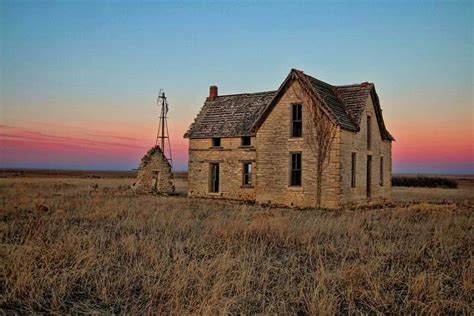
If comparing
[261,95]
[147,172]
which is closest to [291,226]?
[261,95]

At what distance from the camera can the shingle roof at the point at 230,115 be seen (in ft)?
84.8

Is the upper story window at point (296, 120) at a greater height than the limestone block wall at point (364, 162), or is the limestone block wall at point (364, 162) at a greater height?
the upper story window at point (296, 120)

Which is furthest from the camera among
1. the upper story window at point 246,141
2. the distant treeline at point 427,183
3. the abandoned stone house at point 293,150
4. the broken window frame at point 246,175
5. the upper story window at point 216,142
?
the distant treeline at point 427,183

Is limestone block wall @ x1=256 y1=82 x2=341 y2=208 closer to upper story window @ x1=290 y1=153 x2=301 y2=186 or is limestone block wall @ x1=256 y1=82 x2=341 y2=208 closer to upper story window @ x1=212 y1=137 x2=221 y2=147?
upper story window @ x1=290 y1=153 x2=301 y2=186

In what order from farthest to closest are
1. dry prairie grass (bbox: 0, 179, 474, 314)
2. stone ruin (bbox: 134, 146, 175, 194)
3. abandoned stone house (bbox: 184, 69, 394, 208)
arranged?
stone ruin (bbox: 134, 146, 175, 194) < abandoned stone house (bbox: 184, 69, 394, 208) < dry prairie grass (bbox: 0, 179, 474, 314)

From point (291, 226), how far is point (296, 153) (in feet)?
33.1

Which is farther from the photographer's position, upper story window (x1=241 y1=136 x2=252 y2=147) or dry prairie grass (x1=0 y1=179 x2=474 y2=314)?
upper story window (x1=241 y1=136 x2=252 y2=147)

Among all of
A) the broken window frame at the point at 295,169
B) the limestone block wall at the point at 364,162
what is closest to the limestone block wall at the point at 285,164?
the broken window frame at the point at 295,169

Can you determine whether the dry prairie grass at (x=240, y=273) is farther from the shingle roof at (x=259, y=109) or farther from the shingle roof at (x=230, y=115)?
the shingle roof at (x=230, y=115)

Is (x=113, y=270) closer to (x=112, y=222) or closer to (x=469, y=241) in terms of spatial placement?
(x=112, y=222)

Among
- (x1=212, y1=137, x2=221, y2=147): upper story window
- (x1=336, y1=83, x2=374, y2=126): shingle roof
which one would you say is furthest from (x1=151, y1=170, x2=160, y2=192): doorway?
(x1=336, y1=83, x2=374, y2=126): shingle roof

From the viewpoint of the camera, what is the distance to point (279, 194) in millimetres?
21562

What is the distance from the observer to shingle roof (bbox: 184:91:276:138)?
25.8 metres

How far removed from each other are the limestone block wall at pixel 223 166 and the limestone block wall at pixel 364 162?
5.28 m
